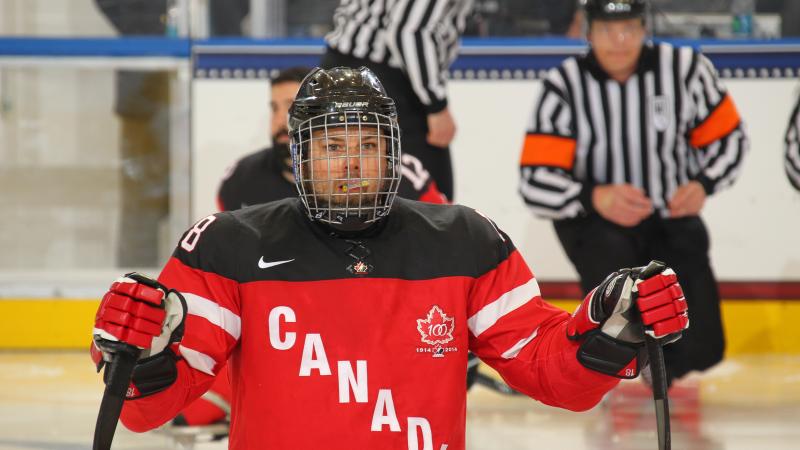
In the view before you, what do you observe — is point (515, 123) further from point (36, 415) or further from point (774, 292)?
point (36, 415)

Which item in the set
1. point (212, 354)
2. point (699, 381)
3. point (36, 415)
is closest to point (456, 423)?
point (212, 354)

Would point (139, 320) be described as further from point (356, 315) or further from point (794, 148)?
point (794, 148)

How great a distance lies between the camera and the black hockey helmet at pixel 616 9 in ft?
12.9

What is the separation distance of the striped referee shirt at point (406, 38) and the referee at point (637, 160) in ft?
1.70

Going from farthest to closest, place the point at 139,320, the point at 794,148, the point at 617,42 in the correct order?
1. the point at 794,148
2. the point at 617,42
3. the point at 139,320

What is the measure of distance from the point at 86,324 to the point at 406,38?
232 centimetres

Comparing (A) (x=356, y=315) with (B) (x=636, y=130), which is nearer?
(A) (x=356, y=315)

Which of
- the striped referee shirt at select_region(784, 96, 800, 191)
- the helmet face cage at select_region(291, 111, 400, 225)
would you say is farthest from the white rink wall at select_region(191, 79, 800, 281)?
the helmet face cage at select_region(291, 111, 400, 225)

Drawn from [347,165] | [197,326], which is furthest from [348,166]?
[197,326]

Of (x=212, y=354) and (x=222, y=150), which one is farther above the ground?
(x=212, y=354)

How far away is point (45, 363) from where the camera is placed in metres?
4.99

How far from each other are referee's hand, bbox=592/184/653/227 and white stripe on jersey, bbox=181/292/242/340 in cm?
237

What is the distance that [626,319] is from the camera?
1767 mm

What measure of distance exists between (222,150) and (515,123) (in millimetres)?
1259
